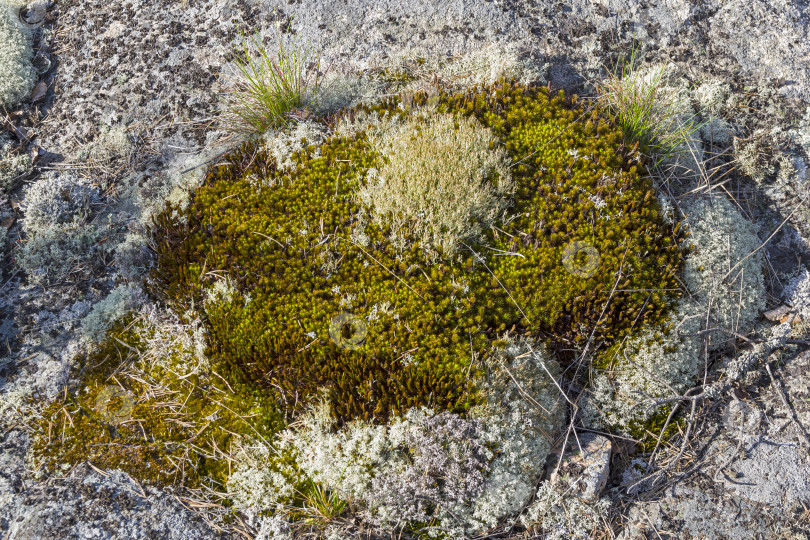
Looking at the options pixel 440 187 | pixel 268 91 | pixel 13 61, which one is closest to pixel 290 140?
pixel 268 91

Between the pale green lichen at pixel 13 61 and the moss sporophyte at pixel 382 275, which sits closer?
the moss sporophyte at pixel 382 275

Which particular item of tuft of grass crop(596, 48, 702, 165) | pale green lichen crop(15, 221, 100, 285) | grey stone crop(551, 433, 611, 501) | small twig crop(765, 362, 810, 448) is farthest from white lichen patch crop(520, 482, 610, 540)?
pale green lichen crop(15, 221, 100, 285)

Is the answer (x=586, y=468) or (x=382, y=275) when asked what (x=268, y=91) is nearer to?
(x=382, y=275)

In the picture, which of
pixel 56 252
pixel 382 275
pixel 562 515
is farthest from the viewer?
pixel 56 252

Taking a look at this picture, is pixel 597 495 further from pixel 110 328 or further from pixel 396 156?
pixel 110 328

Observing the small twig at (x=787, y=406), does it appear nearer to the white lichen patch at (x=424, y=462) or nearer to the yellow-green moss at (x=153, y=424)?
the white lichen patch at (x=424, y=462)

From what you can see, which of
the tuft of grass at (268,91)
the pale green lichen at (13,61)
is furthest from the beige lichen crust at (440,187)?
the pale green lichen at (13,61)
